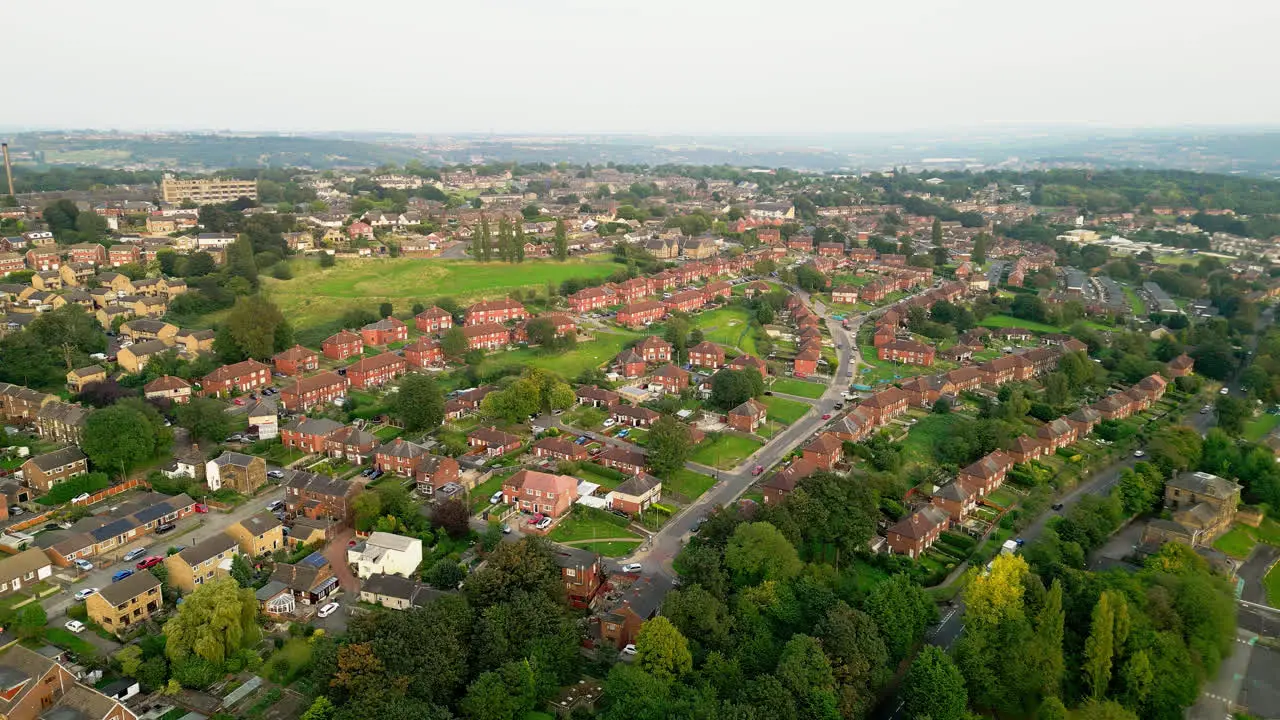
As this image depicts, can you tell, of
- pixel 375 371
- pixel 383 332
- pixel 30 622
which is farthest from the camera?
pixel 383 332

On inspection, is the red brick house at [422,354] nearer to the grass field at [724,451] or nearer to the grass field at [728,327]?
the grass field at [728,327]

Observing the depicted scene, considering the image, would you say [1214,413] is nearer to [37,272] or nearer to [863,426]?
[863,426]

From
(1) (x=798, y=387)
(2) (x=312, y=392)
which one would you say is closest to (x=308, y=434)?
(2) (x=312, y=392)

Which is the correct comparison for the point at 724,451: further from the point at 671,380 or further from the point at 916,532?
the point at 916,532

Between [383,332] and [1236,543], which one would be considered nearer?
[1236,543]

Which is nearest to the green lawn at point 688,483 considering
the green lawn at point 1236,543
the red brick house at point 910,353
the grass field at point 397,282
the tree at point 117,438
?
the green lawn at point 1236,543

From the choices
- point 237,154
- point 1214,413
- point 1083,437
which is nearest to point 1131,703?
point 1083,437
